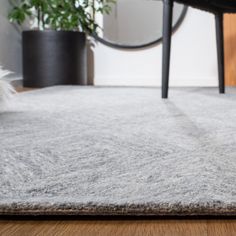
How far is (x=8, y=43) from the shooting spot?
2.33 metres

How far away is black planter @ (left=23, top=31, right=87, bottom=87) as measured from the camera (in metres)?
2.29

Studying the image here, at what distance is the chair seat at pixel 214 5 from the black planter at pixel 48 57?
2.96ft

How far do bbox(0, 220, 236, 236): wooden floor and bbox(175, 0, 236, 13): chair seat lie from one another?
1216 millimetres

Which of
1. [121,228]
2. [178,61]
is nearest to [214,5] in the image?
[178,61]

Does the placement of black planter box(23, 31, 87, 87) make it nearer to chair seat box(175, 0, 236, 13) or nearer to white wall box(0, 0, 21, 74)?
white wall box(0, 0, 21, 74)

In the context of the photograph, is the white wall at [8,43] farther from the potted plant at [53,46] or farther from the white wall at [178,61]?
the white wall at [178,61]

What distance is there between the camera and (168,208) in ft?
1.36

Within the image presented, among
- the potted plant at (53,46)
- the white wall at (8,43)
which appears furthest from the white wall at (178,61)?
the white wall at (8,43)

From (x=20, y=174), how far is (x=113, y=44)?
2072mm

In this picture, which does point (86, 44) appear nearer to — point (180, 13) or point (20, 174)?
point (180, 13)

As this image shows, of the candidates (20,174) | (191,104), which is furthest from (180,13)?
(20,174)

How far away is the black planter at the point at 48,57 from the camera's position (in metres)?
2.29

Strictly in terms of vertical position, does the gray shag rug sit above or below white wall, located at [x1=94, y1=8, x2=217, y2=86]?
below

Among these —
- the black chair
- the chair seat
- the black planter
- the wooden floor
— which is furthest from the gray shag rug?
the black planter
